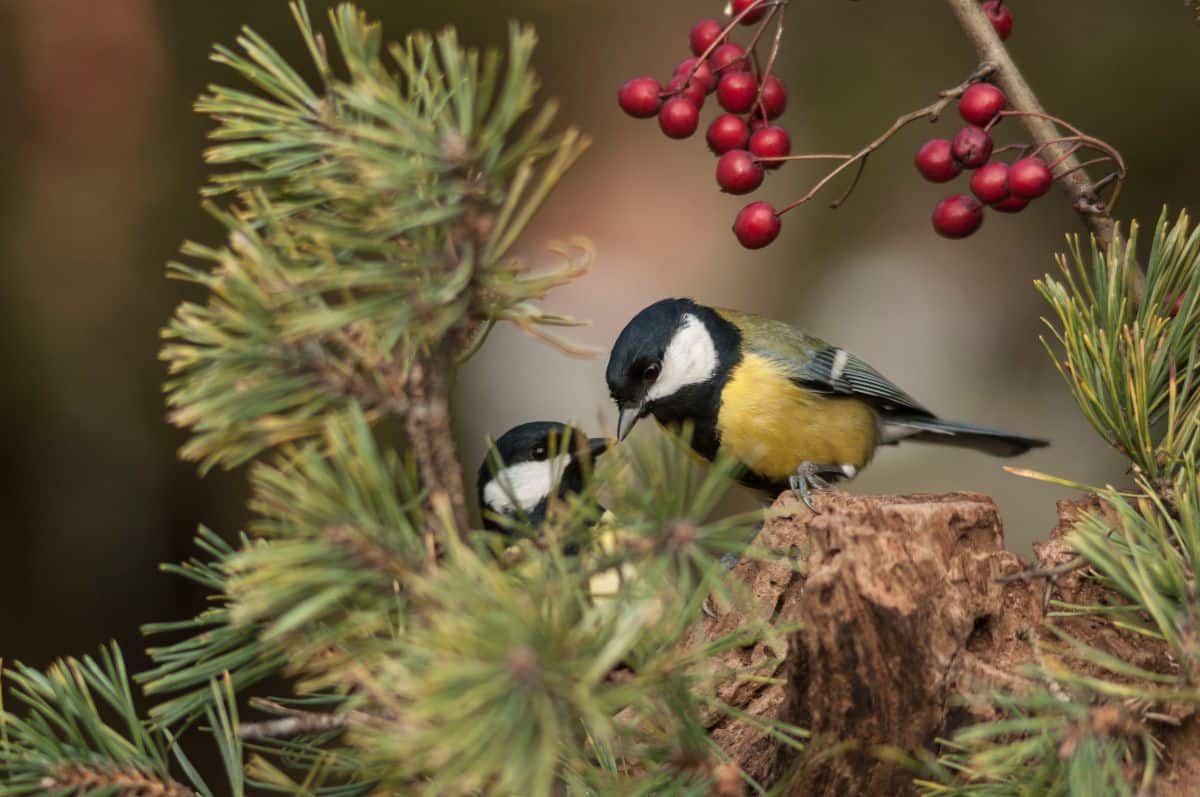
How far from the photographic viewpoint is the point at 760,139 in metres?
1.09

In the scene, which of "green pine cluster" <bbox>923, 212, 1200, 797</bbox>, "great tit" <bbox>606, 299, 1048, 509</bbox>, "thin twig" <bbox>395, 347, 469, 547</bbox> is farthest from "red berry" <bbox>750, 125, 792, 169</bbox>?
"thin twig" <bbox>395, 347, 469, 547</bbox>

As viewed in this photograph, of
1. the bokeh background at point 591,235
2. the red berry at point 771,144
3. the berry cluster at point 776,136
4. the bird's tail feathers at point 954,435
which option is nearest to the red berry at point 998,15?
the berry cluster at point 776,136

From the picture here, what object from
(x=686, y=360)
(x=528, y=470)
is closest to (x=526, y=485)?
(x=528, y=470)

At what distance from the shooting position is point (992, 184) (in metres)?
1.00

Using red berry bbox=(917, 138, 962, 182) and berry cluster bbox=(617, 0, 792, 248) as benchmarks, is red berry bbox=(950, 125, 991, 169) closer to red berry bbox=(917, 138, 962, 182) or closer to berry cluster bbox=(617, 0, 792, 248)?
red berry bbox=(917, 138, 962, 182)

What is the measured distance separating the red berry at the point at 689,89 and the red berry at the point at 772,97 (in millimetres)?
55

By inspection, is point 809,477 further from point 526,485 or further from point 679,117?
point 679,117

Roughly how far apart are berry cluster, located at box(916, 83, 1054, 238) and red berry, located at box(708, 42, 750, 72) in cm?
19

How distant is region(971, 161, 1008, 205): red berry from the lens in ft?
3.26

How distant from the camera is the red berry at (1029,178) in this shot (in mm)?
975

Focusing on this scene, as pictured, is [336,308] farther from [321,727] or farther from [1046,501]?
[1046,501]

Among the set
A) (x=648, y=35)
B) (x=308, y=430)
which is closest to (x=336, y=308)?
(x=308, y=430)

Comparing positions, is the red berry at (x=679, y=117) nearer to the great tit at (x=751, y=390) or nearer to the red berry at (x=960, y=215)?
the red berry at (x=960, y=215)

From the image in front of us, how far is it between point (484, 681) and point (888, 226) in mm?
1653
